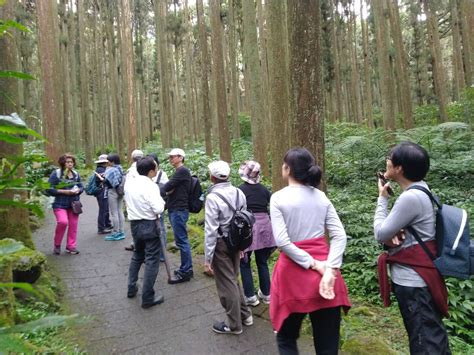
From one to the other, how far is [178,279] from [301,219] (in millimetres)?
3525

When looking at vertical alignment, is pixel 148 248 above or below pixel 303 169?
below

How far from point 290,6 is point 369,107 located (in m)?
17.6

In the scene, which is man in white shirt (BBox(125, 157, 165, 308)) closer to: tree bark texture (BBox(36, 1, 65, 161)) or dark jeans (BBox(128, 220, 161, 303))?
dark jeans (BBox(128, 220, 161, 303))

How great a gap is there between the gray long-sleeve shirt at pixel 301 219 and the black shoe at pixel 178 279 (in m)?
3.41

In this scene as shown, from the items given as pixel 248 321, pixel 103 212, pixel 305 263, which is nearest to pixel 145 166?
pixel 248 321

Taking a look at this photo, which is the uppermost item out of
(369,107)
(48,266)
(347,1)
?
(347,1)

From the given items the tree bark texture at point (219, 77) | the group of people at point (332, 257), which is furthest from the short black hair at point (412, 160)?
the tree bark texture at point (219, 77)

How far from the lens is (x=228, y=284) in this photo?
399 centimetres

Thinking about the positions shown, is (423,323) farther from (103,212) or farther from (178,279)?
(103,212)

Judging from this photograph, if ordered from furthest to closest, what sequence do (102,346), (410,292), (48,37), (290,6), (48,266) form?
(48,37)
(48,266)
(290,6)
(102,346)
(410,292)

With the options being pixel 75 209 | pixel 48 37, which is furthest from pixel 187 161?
pixel 75 209

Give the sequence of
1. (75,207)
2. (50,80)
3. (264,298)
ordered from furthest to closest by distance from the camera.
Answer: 1. (50,80)
2. (75,207)
3. (264,298)

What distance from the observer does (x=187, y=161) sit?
1337cm

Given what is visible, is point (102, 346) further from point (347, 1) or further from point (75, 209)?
point (347, 1)
